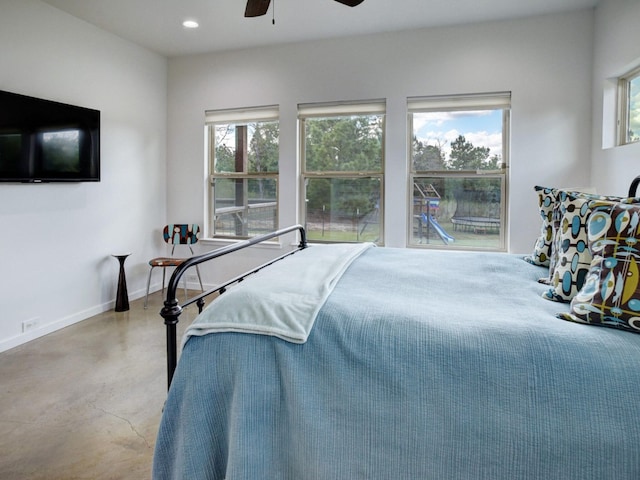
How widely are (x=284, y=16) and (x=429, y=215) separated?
7.23 feet

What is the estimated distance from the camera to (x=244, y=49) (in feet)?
14.6

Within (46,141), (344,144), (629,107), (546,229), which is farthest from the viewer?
(344,144)

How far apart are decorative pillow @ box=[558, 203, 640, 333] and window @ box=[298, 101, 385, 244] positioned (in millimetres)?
2892

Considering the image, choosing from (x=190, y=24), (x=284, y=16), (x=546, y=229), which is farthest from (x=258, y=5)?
(x=546, y=229)

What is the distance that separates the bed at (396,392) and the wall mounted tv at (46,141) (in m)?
2.53

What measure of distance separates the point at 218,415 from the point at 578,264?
4.22 feet

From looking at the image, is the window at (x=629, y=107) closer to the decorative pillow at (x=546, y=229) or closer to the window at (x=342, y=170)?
the decorative pillow at (x=546, y=229)

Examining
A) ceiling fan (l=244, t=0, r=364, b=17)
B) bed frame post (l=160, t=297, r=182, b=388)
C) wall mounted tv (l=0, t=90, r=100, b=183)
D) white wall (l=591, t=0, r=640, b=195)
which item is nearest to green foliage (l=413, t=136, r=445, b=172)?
white wall (l=591, t=0, r=640, b=195)

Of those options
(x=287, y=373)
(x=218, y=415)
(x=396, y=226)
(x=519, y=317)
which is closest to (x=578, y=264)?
(x=519, y=317)

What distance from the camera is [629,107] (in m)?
3.23

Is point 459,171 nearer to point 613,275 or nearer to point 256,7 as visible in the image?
point 256,7

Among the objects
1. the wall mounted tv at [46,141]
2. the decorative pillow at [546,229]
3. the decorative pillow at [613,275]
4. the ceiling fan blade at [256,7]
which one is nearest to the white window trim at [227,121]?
the wall mounted tv at [46,141]

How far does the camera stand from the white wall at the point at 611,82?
9.54ft

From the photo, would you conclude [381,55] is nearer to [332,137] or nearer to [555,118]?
[332,137]
